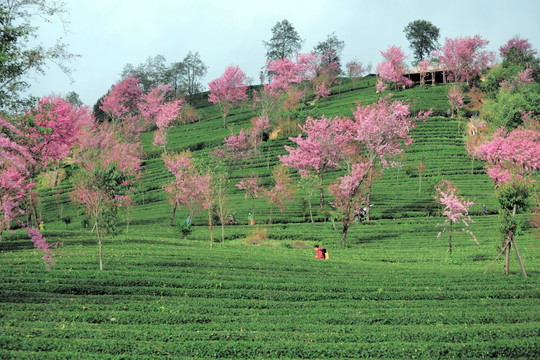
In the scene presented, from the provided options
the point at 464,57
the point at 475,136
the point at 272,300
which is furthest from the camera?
the point at 464,57

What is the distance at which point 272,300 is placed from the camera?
18828 millimetres

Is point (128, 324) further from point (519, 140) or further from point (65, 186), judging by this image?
point (65, 186)

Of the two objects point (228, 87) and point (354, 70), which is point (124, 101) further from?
point (354, 70)

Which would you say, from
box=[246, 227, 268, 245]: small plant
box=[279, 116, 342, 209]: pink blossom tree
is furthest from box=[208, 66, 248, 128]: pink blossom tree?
box=[246, 227, 268, 245]: small plant

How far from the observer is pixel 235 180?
63.3 meters

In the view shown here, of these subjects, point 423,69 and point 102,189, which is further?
point 423,69

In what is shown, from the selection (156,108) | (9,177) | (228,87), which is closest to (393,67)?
(228,87)

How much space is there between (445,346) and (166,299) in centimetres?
1039

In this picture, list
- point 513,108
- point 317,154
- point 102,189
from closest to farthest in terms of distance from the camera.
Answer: point 102,189 < point 317,154 < point 513,108

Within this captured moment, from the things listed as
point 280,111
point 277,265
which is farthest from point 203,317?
point 280,111

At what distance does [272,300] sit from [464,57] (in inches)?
3567

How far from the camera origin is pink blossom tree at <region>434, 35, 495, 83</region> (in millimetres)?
94312

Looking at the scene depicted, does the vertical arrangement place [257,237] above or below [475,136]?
below

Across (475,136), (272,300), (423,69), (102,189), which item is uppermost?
(423,69)
